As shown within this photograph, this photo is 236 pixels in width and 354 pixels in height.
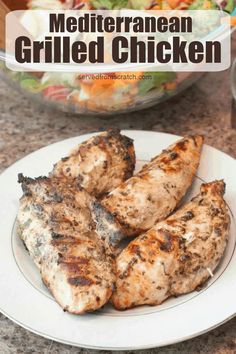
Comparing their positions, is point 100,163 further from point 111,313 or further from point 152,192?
point 111,313

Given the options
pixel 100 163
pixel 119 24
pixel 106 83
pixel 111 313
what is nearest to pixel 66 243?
pixel 111 313

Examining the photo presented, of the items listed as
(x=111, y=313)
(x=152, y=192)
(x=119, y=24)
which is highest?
(x=119, y=24)

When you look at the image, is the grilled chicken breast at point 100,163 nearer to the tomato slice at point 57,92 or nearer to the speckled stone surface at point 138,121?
the tomato slice at point 57,92

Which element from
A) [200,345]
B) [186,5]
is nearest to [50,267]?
[200,345]

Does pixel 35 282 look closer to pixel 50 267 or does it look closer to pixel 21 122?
pixel 50 267

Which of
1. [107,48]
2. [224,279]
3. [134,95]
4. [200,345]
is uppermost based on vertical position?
[107,48]

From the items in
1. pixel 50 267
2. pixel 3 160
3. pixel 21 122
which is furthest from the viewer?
pixel 21 122

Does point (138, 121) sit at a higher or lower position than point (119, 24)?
lower
